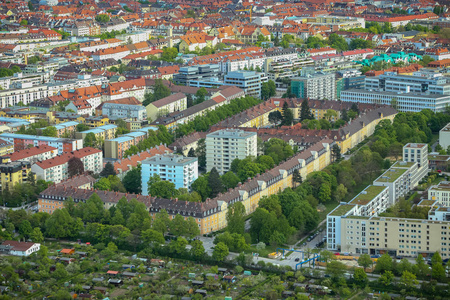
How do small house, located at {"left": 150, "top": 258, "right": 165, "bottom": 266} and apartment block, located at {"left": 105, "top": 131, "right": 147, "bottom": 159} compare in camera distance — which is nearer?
small house, located at {"left": 150, "top": 258, "right": 165, "bottom": 266}

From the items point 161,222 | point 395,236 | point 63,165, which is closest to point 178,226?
point 161,222

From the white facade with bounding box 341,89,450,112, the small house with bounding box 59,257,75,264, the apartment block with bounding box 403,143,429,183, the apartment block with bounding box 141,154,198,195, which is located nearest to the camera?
the small house with bounding box 59,257,75,264

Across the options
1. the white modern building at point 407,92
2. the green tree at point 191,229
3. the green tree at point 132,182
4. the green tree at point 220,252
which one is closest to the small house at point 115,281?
the green tree at point 220,252

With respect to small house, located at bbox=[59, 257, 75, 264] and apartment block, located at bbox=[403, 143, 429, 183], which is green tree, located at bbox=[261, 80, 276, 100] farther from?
small house, located at bbox=[59, 257, 75, 264]

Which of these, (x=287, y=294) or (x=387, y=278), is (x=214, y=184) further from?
(x=387, y=278)

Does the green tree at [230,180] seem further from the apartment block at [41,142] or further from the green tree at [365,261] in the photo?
the green tree at [365,261]

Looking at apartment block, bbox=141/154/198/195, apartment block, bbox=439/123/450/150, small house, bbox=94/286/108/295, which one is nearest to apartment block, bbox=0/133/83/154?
apartment block, bbox=141/154/198/195

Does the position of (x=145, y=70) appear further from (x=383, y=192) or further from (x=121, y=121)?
(x=383, y=192)
